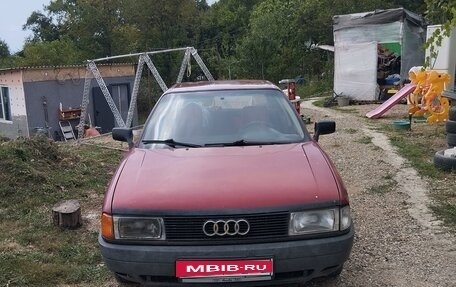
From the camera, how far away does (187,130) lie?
4043 millimetres

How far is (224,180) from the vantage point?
10.1 feet

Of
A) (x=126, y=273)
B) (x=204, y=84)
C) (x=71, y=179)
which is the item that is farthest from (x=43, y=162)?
(x=126, y=273)

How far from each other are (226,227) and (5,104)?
2012 cm

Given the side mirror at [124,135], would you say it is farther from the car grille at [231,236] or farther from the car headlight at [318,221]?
the car headlight at [318,221]

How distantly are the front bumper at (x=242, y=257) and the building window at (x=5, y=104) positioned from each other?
1927 cm

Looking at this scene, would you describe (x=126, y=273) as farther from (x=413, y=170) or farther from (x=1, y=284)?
(x=413, y=170)

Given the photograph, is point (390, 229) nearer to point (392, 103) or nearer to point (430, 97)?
point (430, 97)

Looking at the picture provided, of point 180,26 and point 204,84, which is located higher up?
point 180,26

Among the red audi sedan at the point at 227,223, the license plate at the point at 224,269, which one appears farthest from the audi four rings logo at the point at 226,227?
the license plate at the point at 224,269

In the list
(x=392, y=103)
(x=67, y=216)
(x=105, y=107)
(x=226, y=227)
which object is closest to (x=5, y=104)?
(x=105, y=107)

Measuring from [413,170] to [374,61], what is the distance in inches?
409

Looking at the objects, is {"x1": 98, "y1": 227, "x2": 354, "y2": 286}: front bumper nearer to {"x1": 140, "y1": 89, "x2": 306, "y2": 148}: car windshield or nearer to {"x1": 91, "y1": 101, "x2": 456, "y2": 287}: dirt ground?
{"x1": 91, "y1": 101, "x2": 456, "y2": 287}: dirt ground

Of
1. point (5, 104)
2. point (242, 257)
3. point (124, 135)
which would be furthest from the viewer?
point (5, 104)

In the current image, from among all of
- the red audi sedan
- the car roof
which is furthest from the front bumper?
the car roof
